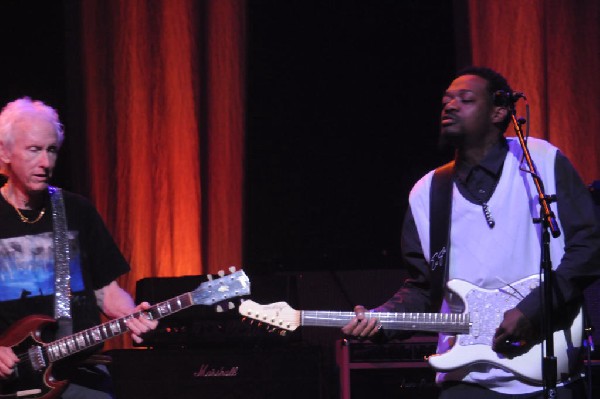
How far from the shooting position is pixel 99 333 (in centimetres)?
381

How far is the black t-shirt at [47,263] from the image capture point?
3.80 m

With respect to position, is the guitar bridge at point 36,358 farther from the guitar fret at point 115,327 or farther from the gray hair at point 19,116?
the gray hair at point 19,116

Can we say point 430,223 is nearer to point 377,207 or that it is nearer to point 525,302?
point 525,302

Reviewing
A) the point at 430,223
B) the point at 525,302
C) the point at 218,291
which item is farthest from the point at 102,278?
the point at 525,302

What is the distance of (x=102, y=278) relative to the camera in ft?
13.1

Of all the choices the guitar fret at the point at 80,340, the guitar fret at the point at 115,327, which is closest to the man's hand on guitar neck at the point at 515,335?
the guitar fret at the point at 115,327

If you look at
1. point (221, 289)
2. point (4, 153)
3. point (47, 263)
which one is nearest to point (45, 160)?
point (4, 153)

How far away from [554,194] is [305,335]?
2.74 meters

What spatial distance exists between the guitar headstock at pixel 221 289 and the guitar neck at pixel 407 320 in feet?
1.33

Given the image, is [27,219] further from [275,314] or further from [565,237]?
[565,237]

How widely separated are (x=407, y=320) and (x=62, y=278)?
1.54 m

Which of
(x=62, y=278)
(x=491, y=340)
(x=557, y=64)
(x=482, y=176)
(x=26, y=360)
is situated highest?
(x=557, y=64)

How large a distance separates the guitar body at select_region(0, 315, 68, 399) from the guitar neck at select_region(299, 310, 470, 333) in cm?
114

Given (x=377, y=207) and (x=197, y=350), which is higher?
(x=377, y=207)
